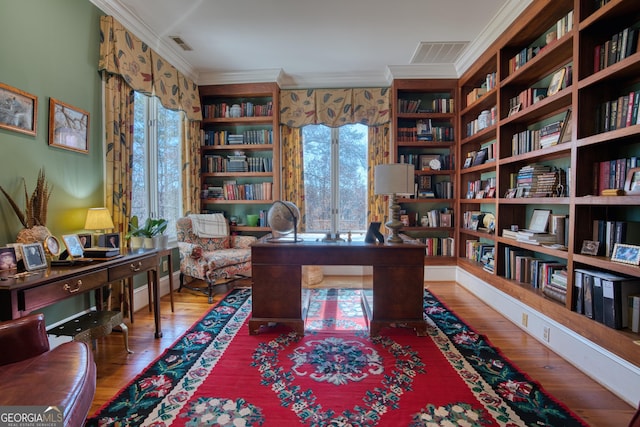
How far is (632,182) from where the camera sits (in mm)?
1778

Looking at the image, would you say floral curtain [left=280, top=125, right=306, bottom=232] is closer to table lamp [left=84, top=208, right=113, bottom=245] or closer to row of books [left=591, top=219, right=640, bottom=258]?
table lamp [left=84, top=208, right=113, bottom=245]

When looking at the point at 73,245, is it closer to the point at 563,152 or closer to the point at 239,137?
the point at 239,137

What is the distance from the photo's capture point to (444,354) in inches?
85.4

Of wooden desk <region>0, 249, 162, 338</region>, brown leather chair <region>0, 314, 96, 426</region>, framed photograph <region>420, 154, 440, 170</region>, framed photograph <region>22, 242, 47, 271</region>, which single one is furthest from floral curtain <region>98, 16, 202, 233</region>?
framed photograph <region>420, 154, 440, 170</region>

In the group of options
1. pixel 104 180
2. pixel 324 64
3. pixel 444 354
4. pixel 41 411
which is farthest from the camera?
pixel 324 64

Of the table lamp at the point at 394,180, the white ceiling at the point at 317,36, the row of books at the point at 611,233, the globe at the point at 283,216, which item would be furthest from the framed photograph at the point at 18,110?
the row of books at the point at 611,233

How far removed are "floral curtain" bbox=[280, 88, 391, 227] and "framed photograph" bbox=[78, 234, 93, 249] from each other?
285 cm

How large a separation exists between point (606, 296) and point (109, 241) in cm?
342

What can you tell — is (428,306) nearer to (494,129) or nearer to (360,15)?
(494,129)

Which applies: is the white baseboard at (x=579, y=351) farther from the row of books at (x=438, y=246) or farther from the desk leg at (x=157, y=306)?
→ the desk leg at (x=157, y=306)

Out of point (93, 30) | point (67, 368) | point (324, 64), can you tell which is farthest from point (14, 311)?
point (324, 64)

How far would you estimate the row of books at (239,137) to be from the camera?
4.41 meters

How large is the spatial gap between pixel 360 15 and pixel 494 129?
6.17 ft

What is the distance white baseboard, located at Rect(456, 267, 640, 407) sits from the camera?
5.49 ft
